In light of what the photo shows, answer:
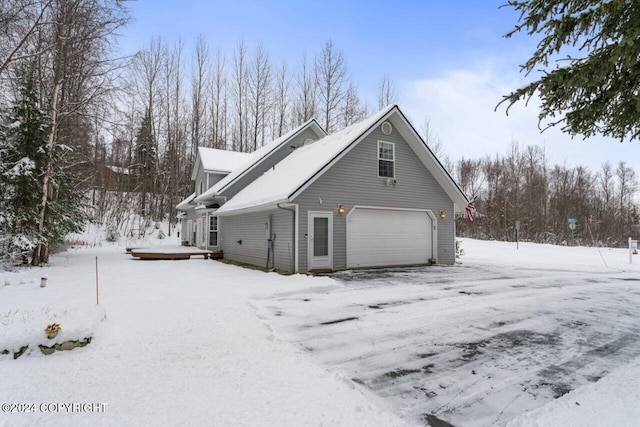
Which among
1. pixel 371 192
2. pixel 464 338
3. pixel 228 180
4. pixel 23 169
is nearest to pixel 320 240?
pixel 371 192

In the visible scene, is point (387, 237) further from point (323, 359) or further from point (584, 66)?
point (323, 359)

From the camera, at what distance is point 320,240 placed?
11367mm

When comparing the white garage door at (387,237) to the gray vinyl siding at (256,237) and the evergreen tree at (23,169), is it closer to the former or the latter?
the gray vinyl siding at (256,237)

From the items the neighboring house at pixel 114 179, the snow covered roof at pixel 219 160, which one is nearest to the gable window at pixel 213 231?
the snow covered roof at pixel 219 160

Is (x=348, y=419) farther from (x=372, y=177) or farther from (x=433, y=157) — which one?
(x=433, y=157)

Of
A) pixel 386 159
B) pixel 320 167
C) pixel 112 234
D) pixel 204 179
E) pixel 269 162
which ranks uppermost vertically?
pixel 269 162

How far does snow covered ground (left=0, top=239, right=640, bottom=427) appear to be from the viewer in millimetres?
2875

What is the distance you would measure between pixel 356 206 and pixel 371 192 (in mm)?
888

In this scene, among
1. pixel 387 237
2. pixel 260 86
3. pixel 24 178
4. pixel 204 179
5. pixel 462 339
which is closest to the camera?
pixel 462 339

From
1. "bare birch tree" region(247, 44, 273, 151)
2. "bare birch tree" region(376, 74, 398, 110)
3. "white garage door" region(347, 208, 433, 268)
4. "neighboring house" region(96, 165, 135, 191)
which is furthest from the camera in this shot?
"bare birch tree" region(247, 44, 273, 151)

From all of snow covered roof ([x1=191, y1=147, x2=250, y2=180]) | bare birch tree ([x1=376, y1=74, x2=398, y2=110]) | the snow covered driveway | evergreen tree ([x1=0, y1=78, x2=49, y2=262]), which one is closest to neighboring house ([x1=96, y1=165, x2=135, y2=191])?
snow covered roof ([x1=191, y1=147, x2=250, y2=180])

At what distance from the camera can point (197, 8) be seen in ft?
→ 46.1

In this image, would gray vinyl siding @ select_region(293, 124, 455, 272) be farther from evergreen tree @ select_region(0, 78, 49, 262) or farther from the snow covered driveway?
evergreen tree @ select_region(0, 78, 49, 262)

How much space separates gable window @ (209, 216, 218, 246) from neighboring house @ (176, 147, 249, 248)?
0.32ft
